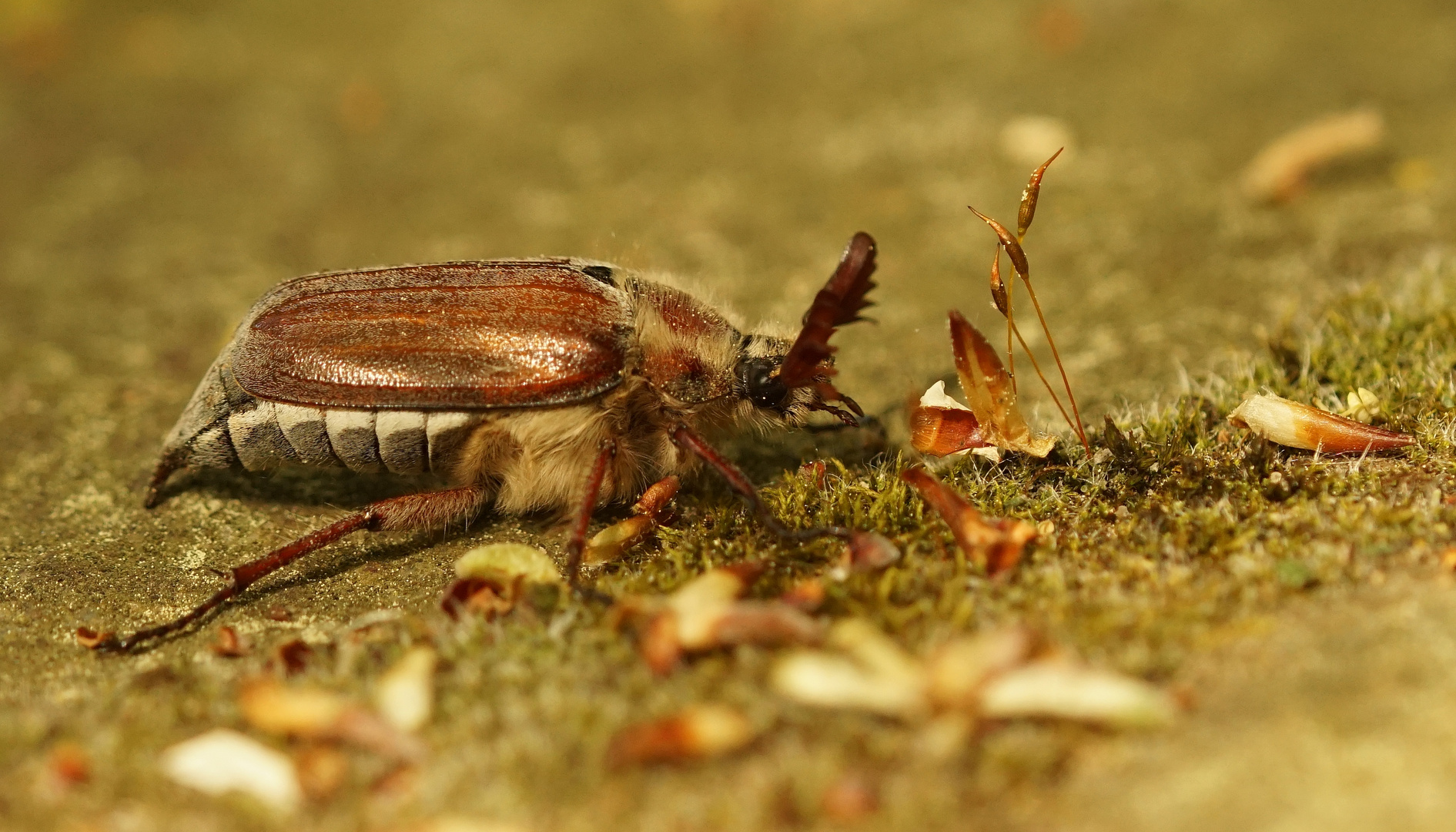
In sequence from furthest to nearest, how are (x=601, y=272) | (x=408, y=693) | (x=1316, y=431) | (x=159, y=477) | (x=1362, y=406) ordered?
1. (x=159, y=477)
2. (x=601, y=272)
3. (x=1362, y=406)
4. (x=1316, y=431)
5. (x=408, y=693)

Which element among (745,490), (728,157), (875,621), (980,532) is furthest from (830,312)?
(728,157)

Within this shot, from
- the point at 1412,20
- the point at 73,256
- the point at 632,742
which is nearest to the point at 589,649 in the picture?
the point at 632,742

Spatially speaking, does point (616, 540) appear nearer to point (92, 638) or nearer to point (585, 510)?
point (585, 510)

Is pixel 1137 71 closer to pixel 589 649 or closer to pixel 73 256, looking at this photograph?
pixel 589 649

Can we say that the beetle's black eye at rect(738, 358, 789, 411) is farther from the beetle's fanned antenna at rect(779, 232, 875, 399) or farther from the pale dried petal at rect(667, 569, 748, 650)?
the pale dried petal at rect(667, 569, 748, 650)

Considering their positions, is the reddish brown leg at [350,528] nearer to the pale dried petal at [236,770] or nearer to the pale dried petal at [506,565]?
the pale dried petal at [506,565]

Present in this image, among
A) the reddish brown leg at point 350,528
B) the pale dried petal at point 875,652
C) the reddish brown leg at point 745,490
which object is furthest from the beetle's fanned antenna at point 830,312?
the reddish brown leg at point 350,528
